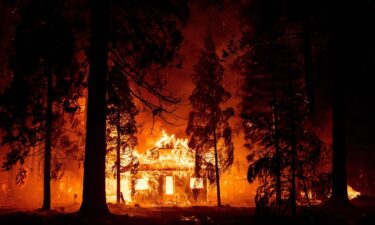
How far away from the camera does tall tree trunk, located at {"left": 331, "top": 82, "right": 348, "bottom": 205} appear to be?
19156 mm

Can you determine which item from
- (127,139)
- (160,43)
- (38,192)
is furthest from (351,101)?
(38,192)

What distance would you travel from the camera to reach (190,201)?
3459 centimetres

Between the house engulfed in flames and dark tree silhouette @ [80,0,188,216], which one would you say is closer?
dark tree silhouette @ [80,0,188,216]

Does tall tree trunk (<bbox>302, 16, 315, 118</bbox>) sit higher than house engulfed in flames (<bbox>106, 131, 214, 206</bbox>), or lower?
higher

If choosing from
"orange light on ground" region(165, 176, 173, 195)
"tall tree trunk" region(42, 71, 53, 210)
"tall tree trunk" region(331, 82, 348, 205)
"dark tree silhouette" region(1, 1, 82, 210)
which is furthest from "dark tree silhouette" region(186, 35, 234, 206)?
"dark tree silhouette" region(1, 1, 82, 210)

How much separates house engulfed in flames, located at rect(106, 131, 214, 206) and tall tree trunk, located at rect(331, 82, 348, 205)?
17.0 metres

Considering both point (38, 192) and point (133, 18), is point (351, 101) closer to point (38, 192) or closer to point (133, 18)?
point (133, 18)

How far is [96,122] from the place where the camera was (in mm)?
13773

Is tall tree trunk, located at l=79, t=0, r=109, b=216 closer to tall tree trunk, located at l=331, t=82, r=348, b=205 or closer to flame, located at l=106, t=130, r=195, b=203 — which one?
tall tree trunk, located at l=331, t=82, r=348, b=205

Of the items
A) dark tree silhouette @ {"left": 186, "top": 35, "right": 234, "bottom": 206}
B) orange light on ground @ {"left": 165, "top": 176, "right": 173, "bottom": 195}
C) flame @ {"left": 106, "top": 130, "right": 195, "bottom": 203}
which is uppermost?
dark tree silhouette @ {"left": 186, "top": 35, "right": 234, "bottom": 206}

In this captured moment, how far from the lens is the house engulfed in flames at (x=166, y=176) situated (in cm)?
3484

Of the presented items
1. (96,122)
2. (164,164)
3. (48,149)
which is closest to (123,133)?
(48,149)

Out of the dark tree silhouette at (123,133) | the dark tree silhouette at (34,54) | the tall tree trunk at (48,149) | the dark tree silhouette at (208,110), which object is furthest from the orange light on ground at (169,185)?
the dark tree silhouette at (34,54)

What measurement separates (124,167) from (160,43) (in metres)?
16.6
